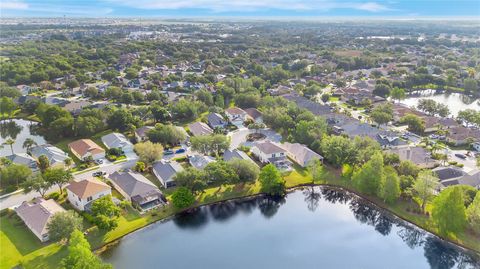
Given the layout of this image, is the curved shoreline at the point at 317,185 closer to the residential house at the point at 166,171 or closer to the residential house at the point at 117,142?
the residential house at the point at 166,171

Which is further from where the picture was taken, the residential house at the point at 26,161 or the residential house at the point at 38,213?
the residential house at the point at 26,161

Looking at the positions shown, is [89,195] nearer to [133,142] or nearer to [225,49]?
[133,142]

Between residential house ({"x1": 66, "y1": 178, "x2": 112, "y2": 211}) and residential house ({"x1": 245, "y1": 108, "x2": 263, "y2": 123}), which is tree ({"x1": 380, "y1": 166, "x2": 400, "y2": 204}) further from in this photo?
residential house ({"x1": 245, "y1": 108, "x2": 263, "y2": 123})

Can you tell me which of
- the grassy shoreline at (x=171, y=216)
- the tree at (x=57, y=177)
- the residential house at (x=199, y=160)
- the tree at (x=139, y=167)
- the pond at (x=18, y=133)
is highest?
the tree at (x=57, y=177)

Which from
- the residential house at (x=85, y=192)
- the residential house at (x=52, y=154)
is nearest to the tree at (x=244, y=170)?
the residential house at (x=85, y=192)

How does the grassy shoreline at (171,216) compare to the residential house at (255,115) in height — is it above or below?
below

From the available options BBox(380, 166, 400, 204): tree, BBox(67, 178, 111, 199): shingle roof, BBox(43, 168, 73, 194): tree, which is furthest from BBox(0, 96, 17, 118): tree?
BBox(380, 166, 400, 204): tree
